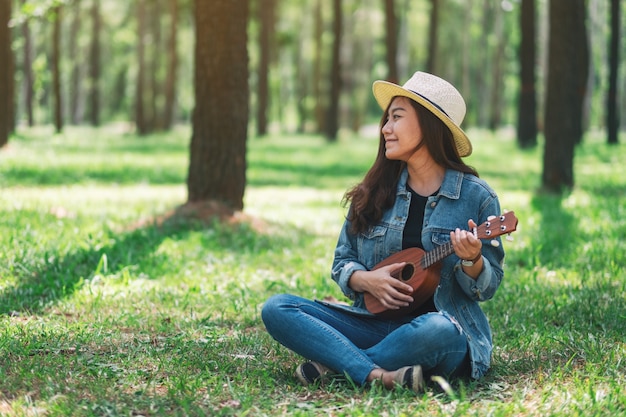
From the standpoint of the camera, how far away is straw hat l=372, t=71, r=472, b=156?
486 centimetres

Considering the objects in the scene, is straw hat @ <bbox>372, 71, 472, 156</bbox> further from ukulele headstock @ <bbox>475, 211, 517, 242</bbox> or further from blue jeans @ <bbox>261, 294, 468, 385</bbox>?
blue jeans @ <bbox>261, 294, 468, 385</bbox>

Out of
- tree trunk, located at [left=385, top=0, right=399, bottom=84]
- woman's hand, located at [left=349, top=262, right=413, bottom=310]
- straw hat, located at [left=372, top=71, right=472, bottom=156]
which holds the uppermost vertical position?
tree trunk, located at [left=385, top=0, right=399, bottom=84]

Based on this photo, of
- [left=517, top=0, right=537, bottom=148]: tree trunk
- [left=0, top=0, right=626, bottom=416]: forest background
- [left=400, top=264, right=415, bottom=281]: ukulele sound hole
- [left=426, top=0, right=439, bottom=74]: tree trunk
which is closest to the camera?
[left=0, top=0, right=626, bottom=416]: forest background

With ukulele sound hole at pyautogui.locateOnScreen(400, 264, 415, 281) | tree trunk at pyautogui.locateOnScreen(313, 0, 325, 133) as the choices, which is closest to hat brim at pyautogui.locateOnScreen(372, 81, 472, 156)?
ukulele sound hole at pyautogui.locateOnScreen(400, 264, 415, 281)

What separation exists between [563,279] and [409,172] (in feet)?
10.6

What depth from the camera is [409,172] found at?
16.8 ft

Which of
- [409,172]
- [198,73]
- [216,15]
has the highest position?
[216,15]

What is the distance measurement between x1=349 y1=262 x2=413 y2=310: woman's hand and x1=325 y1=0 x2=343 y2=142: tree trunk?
84.6 feet

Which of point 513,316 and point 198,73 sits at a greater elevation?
point 198,73

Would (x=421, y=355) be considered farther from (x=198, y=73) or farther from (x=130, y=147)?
(x=130, y=147)

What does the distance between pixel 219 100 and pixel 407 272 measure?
5.83 meters

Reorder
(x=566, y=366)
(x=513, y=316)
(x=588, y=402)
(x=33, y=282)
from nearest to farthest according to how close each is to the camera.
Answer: (x=588, y=402) → (x=566, y=366) → (x=513, y=316) → (x=33, y=282)

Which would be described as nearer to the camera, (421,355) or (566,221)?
(421,355)

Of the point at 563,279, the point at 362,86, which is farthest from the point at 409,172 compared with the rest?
the point at 362,86
